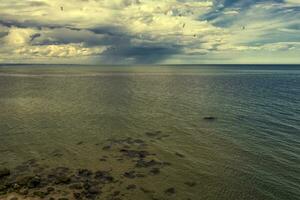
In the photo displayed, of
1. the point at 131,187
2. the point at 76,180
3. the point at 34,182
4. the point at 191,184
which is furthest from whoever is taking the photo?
the point at 76,180

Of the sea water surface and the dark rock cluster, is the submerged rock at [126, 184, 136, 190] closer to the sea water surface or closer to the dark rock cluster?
the dark rock cluster

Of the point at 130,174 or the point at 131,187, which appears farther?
the point at 130,174

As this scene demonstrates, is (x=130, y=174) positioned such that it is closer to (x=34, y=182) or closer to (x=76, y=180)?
(x=76, y=180)

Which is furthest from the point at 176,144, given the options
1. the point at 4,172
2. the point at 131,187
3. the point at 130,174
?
the point at 4,172

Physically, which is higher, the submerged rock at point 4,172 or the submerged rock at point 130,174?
the submerged rock at point 4,172

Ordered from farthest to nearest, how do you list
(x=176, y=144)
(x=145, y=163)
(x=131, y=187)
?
(x=176, y=144) → (x=145, y=163) → (x=131, y=187)

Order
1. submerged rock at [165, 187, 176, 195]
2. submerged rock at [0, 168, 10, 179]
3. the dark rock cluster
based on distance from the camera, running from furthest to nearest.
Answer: submerged rock at [0, 168, 10, 179]
submerged rock at [165, 187, 176, 195]
the dark rock cluster

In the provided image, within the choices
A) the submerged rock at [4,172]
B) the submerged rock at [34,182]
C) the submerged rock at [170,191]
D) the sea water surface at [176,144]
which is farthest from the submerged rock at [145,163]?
the submerged rock at [4,172]

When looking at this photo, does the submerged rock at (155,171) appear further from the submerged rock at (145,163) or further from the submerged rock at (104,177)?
the submerged rock at (104,177)

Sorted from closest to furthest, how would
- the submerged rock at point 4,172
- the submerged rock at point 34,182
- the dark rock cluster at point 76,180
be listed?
the dark rock cluster at point 76,180, the submerged rock at point 34,182, the submerged rock at point 4,172

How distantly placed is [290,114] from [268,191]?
3548 centimetres

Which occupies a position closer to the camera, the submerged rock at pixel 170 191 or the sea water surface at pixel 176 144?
the submerged rock at pixel 170 191

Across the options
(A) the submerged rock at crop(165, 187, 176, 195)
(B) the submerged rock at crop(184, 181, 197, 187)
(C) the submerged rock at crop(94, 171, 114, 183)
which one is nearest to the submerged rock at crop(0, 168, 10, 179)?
(C) the submerged rock at crop(94, 171, 114, 183)

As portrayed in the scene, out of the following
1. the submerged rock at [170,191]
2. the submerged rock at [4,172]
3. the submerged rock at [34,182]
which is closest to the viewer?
the submerged rock at [170,191]
